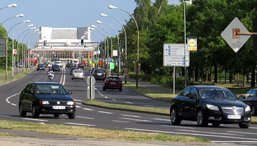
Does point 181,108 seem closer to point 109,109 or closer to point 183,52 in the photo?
point 109,109

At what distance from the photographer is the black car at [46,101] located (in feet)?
91.6

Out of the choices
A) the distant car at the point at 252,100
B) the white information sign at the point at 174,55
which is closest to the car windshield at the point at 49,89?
the distant car at the point at 252,100

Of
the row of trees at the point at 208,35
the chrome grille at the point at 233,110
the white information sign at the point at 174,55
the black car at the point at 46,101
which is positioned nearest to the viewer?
the chrome grille at the point at 233,110

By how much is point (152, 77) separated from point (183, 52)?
39.6 metres

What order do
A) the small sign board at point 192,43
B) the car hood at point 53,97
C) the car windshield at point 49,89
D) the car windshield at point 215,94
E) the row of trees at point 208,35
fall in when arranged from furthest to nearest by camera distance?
the row of trees at point 208,35 → the small sign board at point 192,43 → the car windshield at point 49,89 → the car hood at point 53,97 → the car windshield at point 215,94

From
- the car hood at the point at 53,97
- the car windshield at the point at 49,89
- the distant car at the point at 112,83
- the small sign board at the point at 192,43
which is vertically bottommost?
the distant car at the point at 112,83

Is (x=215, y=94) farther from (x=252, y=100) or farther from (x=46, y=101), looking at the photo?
(x=252, y=100)

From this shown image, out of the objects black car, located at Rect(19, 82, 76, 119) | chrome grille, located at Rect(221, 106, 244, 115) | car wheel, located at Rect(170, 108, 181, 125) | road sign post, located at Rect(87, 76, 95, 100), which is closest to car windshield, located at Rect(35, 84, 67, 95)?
black car, located at Rect(19, 82, 76, 119)

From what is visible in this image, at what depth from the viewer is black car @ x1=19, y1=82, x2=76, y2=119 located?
1099 inches

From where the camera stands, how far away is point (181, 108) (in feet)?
82.1

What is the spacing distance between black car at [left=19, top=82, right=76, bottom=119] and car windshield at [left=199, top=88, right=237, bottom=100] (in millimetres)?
6145

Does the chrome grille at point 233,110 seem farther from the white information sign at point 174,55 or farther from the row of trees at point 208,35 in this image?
the row of trees at point 208,35

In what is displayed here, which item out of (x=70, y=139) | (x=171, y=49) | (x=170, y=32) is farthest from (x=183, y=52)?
(x=70, y=139)

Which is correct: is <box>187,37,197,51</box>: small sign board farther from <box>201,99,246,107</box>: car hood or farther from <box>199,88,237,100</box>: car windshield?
<box>201,99,246,107</box>: car hood
